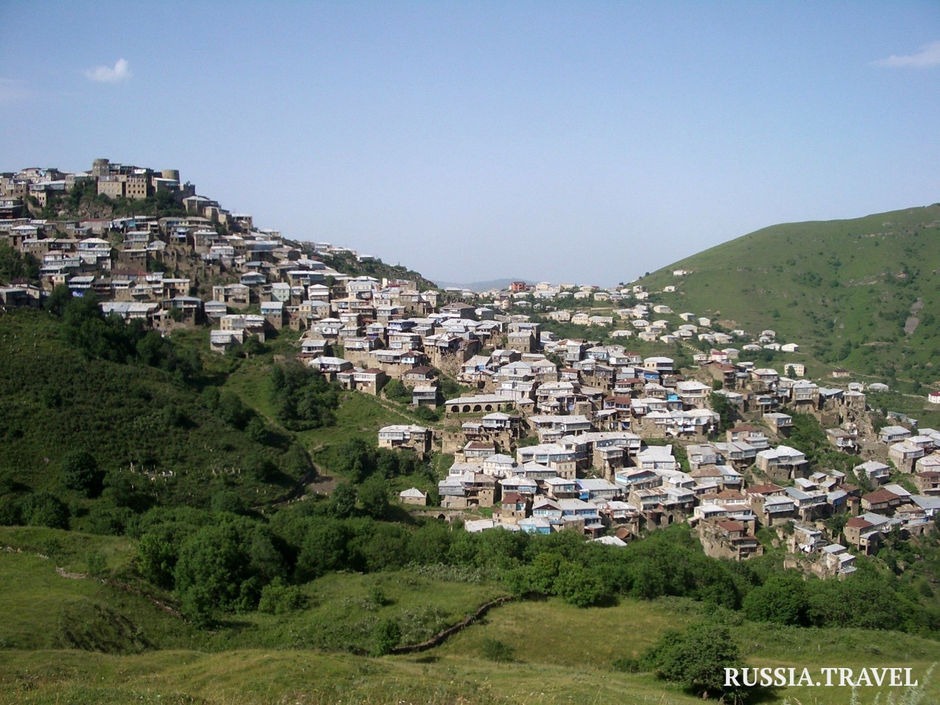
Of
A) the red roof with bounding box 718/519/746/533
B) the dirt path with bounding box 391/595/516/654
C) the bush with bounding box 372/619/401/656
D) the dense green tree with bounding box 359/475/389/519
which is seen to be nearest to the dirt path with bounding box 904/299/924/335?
the red roof with bounding box 718/519/746/533

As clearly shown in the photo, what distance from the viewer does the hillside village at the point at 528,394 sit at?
28.1 metres

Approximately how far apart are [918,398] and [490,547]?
120 feet

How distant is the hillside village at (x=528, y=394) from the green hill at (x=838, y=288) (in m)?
11.9

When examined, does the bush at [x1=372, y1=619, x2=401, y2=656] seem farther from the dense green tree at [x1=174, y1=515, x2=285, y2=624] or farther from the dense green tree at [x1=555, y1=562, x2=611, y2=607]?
the dense green tree at [x1=555, y1=562, x2=611, y2=607]

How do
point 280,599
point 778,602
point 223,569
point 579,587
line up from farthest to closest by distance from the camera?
point 778,602, point 579,587, point 223,569, point 280,599

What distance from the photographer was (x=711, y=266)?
79.0m

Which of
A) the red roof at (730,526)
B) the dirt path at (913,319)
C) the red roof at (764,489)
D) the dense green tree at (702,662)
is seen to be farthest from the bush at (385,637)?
the dirt path at (913,319)

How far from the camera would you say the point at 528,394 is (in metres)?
34.2

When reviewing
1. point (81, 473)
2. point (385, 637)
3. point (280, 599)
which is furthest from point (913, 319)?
point (81, 473)

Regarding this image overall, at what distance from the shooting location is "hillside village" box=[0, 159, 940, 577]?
28062 mm

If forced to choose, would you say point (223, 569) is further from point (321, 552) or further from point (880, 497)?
point (880, 497)

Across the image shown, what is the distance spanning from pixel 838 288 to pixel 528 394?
160ft

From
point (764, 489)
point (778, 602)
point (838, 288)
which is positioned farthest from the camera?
point (838, 288)

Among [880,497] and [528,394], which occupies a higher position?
[528,394]
